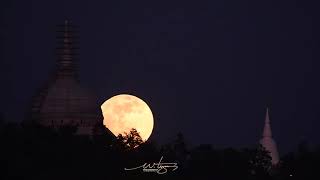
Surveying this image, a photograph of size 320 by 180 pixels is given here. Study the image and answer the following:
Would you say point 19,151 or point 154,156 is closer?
point 19,151

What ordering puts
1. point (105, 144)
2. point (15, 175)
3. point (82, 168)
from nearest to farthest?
point (15, 175) < point (82, 168) < point (105, 144)

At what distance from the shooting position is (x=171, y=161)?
19338 cm

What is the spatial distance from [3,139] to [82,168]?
4.56m

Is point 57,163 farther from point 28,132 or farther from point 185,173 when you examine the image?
point 185,173

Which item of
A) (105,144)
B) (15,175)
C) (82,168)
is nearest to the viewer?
(15,175)

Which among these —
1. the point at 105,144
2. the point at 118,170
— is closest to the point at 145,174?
the point at 118,170

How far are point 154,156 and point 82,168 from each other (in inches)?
926

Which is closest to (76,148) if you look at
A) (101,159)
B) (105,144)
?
(101,159)

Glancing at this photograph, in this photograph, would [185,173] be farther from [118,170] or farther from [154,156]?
[118,170]

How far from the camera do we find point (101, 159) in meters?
172

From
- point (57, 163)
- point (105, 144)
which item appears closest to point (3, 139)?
point (57, 163)

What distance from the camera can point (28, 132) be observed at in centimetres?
17138

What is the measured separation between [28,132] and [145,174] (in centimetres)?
646

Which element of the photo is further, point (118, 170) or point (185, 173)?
point (185, 173)
